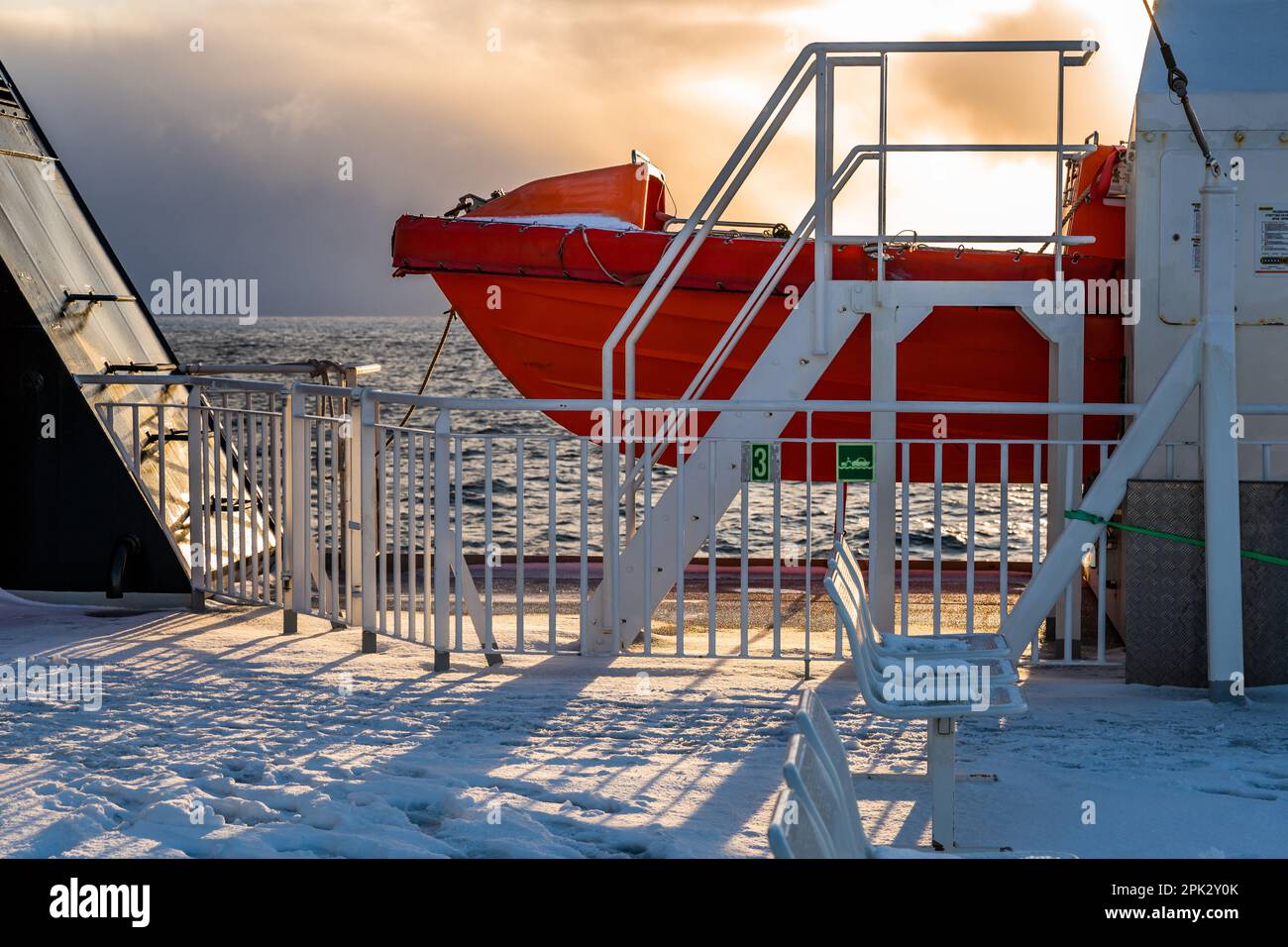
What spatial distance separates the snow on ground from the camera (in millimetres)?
3811

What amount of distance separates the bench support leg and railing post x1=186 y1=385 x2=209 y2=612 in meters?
4.72

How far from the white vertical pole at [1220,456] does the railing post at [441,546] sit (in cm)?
274

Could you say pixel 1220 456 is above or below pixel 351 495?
above

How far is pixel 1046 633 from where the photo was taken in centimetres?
816

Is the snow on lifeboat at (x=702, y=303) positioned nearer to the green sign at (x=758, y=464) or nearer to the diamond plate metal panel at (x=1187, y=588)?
the green sign at (x=758, y=464)

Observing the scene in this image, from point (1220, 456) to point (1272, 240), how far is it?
2.19 metres

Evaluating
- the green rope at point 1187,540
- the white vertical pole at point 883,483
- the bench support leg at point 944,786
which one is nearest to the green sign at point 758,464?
the white vertical pole at point 883,483

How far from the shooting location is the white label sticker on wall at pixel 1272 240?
7.21 meters

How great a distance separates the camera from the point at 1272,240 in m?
7.23

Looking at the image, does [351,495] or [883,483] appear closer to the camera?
[883,483]

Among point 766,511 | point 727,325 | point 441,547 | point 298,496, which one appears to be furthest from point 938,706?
point 766,511

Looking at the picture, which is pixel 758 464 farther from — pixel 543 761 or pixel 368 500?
pixel 543 761

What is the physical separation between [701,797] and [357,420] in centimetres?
309
